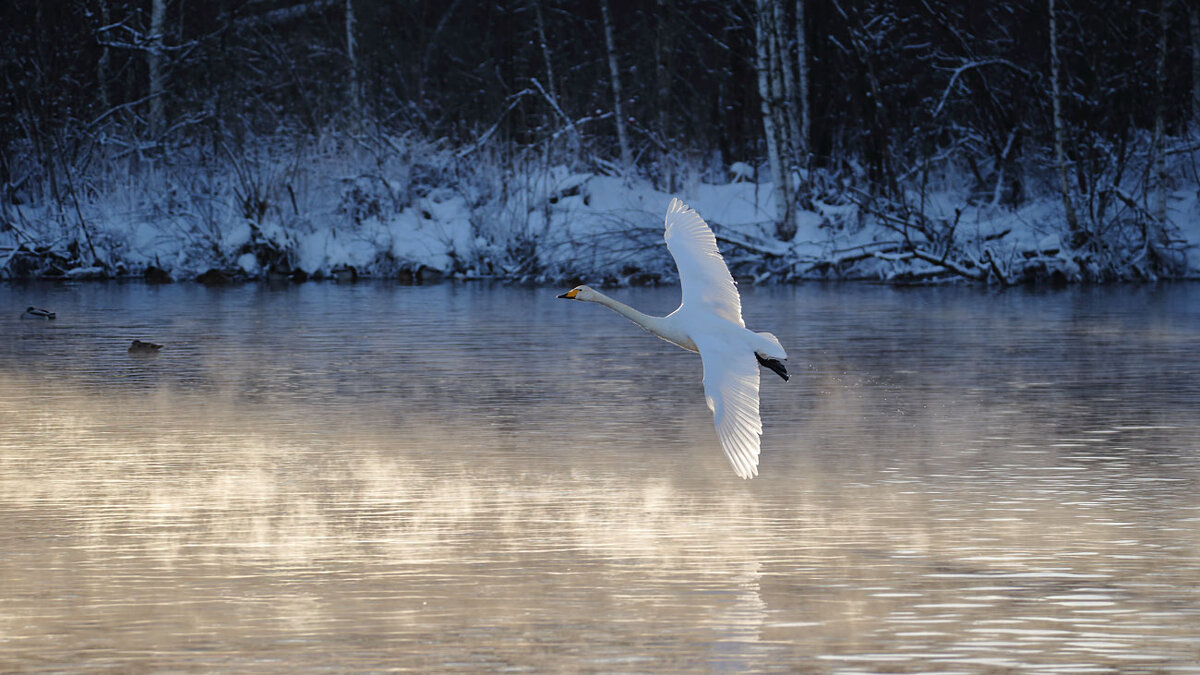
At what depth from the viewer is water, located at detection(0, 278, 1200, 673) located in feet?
17.7

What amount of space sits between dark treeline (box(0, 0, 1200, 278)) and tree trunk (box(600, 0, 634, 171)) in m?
0.05

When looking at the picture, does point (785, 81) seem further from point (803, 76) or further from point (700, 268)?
point (700, 268)

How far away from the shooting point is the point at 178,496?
7.83 m

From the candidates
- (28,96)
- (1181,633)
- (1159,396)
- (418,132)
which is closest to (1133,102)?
(418,132)

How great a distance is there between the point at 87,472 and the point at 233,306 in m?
12.0

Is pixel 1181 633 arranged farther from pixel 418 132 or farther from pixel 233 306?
pixel 418 132

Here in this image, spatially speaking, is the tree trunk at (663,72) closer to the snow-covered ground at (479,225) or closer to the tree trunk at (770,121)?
the snow-covered ground at (479,225)

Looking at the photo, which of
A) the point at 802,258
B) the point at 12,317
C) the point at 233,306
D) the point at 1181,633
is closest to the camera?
the point at 1181,633

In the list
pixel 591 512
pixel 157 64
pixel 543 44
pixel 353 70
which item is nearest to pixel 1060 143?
pixel 543 44

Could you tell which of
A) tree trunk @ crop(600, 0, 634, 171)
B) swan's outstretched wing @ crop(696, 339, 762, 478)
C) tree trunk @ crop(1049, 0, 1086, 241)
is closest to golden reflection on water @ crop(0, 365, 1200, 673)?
swan's outstretched wing @ crop(696, 339, 762, 478)

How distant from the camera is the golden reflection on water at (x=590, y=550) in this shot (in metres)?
5.30

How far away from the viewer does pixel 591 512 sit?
7395 millimetres

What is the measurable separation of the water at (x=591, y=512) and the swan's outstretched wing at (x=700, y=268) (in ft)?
2.58

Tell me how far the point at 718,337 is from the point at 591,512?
1352 millimetres
